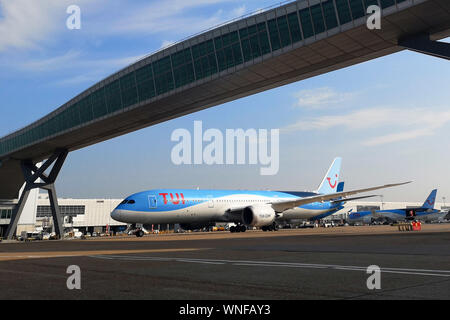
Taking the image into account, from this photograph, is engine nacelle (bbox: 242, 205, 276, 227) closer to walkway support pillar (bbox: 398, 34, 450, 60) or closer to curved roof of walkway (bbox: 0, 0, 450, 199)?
curved roof of walkway (bbox: 0, 0, 450, 199)

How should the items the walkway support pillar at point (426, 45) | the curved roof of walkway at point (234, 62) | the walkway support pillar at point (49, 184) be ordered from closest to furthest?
the walkway support pillar at point (426, 45)
the curved roof of walkway at point (234, 62)
the walkway support pillar at point (49, 184)

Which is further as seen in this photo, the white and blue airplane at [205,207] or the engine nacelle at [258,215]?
the engine nacelle at [258,215]

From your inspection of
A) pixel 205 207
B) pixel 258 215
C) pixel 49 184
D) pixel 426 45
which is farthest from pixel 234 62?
pixel 49 184

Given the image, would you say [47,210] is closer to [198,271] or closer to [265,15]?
[265,15]

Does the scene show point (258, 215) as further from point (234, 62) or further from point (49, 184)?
point (49, 184)

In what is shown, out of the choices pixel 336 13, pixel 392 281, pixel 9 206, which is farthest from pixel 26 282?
pixel 9 206

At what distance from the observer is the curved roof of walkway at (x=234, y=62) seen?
3156 cm

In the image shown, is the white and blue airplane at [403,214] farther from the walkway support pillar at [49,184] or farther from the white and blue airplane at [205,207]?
the walkway support pillar at [49,184]

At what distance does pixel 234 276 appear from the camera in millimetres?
10328

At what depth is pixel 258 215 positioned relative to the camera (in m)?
48.4

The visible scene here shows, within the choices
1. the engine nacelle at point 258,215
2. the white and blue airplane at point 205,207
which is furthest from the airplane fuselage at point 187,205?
the engine nacelle at point 258,215

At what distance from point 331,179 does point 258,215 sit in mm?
28789

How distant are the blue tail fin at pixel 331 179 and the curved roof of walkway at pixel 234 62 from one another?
30558mm
